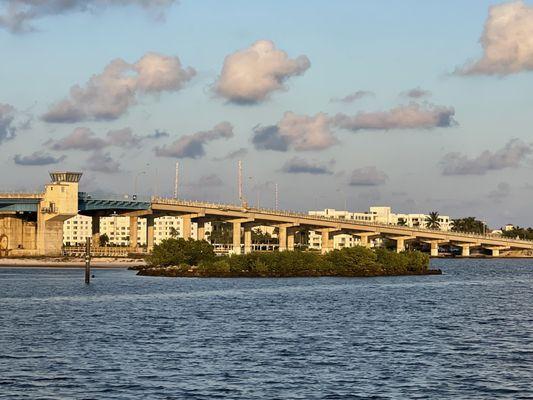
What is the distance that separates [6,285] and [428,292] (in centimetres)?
5043

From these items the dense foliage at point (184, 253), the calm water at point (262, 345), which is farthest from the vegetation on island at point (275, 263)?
the calm water at point (262, 345)

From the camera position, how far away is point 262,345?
6012cm

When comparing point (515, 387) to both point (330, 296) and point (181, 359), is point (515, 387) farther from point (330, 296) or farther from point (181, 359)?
point (330, 296)

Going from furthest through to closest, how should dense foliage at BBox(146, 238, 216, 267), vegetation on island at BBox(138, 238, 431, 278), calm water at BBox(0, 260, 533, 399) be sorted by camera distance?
dense foliage at BBox(146, 238, 216, 267), vegetation on island at BBox(138, 238, 431, 278), calm water at BBox(0, 260, 533, 399)

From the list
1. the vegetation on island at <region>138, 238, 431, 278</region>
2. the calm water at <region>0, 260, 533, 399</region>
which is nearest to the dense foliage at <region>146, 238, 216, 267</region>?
the vegetation on island at <region>138, 238, 431, 278</region>

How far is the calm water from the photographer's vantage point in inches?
1789

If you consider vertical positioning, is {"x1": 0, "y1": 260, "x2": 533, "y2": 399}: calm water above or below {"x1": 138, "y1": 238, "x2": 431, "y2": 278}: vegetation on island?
below

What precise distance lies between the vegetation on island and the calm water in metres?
43.7

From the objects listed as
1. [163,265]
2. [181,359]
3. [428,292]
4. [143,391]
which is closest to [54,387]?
[143,391]

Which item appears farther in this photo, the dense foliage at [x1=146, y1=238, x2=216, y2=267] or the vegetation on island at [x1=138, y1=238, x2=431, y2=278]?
the dense foliage at [x1=146, y1=238, x2=216, y2=267]

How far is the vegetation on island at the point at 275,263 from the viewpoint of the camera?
154625 mm

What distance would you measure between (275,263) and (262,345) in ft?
311

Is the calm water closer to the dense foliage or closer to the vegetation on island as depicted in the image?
the vegetation on island

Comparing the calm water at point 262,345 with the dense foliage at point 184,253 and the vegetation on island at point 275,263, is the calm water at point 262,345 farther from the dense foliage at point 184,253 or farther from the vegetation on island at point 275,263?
the dense foliage at point 184,253
